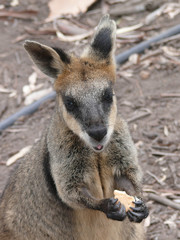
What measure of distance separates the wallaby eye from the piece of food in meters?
0.88

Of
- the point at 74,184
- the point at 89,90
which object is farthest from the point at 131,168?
the point at 89,90

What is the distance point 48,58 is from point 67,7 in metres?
6.12

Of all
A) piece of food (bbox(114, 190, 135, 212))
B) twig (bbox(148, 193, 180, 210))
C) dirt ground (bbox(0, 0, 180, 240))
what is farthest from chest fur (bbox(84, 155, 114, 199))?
twig (bbox(148, 193, 180, 210))

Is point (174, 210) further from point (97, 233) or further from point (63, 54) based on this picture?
point (63, 54)

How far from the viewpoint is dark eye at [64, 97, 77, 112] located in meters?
4.57

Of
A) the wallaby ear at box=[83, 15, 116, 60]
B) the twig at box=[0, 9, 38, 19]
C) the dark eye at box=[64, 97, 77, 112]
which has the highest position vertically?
the wallaby ear at box=[83, 15, 116, 60]

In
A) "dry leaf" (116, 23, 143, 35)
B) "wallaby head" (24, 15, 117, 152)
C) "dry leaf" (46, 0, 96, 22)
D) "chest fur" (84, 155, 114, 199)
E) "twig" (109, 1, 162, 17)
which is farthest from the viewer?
"dry leaf" (46, 0, 96, 22)

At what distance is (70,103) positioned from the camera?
4.61 metres

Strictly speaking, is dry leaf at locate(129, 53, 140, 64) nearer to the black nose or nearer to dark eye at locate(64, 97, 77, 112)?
dark eye at locate(64, 97, 77, 112)

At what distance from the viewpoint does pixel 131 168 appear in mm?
4852

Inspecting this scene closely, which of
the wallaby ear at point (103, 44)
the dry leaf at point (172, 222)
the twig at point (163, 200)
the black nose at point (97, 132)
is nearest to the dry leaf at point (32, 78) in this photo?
the twig at point (163, 200)

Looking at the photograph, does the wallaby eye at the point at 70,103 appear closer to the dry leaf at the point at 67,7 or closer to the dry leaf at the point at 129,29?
the dry leaf at the point at 129,29

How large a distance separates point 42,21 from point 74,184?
22.0 ft

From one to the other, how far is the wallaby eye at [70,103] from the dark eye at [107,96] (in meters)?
0.27
